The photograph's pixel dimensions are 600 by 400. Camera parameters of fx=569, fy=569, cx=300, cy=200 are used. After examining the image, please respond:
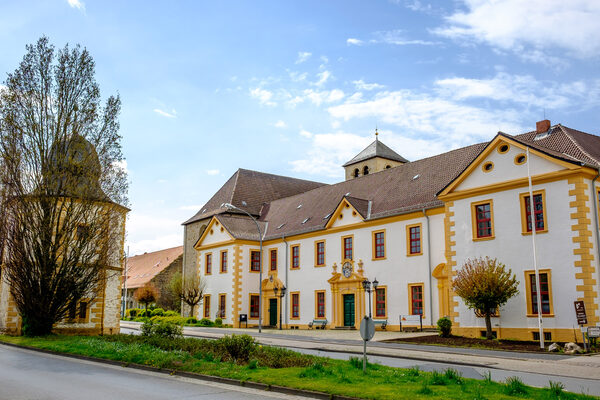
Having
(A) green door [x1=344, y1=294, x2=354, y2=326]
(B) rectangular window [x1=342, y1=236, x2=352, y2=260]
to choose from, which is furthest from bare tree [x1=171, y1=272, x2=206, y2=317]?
(B) rectangular window [x1=342, y1=236, x2=352, y2=260]

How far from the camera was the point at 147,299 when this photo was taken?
204ft

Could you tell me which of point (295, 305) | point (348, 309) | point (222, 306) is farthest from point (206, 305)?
point (348, 309)

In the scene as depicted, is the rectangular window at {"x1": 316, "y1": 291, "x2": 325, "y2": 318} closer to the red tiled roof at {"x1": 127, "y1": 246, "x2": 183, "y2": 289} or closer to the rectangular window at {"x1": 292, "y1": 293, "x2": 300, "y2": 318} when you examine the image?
the rectangular window at {"x1": 292, "y1": 293, "x2": 300, "y2": 318}

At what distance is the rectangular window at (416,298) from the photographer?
30.0 metres

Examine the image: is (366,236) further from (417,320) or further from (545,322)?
(545,322)

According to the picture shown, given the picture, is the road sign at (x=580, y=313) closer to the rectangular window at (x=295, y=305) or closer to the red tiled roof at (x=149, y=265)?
the rectangular window at (x=295, y=305)

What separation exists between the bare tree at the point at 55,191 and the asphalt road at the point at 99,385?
9121 mm

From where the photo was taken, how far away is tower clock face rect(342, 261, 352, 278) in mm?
35031

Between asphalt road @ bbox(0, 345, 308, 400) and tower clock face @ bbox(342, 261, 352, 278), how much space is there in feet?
69.0

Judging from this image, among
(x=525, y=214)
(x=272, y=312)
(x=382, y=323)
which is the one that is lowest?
(x=382, y=323)

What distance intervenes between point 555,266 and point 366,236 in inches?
514

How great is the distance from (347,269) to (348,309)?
7.97 ft

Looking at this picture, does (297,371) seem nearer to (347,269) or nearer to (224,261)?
(347,269)

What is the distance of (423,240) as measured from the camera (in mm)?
30234
